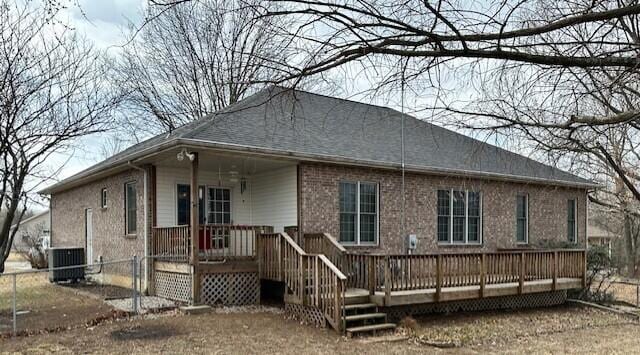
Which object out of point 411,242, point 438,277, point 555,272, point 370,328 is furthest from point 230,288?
point 555,272

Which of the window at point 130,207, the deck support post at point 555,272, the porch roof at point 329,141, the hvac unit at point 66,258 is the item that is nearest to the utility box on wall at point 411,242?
the porch roof at point 329,141

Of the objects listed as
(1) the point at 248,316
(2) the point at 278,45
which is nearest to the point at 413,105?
(2) the point at 278,45

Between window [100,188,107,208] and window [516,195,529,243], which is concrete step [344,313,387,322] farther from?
window [100,188,107,208]

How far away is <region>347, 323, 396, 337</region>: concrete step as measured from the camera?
31.3 feet

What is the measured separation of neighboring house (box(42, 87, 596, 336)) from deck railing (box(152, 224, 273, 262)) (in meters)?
0.04

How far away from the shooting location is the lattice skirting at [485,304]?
450 inches

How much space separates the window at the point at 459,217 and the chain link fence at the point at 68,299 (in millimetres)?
8516

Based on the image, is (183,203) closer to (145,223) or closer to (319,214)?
(145,223)

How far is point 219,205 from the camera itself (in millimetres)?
14391

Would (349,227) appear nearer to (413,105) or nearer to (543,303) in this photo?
(543,303)

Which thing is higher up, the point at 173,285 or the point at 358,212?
the point at 358,212

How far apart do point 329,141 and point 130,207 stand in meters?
5.57

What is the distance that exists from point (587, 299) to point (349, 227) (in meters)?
6.76

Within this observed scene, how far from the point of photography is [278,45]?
15.0ft
